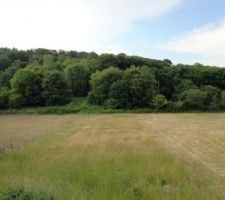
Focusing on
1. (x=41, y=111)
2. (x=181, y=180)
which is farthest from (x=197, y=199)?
(x=41, y=111)

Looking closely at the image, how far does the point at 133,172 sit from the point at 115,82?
5555 centimetres

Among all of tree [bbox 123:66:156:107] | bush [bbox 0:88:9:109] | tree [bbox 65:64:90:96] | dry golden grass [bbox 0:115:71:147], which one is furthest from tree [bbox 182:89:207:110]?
bush [bbox 0:88:9:109]

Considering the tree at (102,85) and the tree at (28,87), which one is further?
the tree at (102,85)

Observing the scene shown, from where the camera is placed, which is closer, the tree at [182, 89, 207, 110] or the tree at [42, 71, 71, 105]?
the tree at [182, 89, 207, 110]

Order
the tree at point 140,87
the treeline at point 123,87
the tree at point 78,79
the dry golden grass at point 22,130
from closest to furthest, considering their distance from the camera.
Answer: the dry golden grass at point 22,130 → the treeline at point 123,87 → the tree at point 140,87 → the tree at point 78,79

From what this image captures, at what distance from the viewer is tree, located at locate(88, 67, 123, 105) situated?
229 ft

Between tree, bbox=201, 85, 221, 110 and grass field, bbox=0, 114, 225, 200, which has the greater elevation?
grass field, bbox=0, 114, 225, 200

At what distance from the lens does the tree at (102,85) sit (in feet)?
229

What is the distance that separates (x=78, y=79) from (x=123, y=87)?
16.9 meters

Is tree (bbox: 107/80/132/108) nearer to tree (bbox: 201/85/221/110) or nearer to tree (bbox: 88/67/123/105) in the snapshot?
tree (bbox: 88/67/123/105)

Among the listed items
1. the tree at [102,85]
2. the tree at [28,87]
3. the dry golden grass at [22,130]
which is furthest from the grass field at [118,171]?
the tree at [28,87]

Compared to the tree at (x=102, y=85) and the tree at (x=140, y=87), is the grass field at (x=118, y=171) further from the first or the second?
the tree at (x=102, y=85)

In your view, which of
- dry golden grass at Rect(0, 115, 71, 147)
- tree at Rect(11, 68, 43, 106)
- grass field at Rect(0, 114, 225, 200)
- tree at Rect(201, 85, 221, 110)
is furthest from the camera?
tree at Rect(11, 68, 43, 106)

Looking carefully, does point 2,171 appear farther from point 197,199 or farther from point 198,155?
point 198,155
